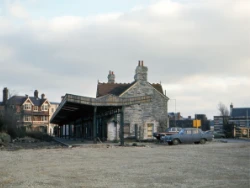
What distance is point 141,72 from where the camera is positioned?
43125 millimetres

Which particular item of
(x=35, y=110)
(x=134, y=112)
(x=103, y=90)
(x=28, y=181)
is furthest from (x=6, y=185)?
(x=35, y=110)

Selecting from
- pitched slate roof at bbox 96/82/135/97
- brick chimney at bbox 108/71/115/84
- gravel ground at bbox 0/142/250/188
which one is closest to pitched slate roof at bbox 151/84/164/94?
pitched slate roof at bbox 96/82/135/97

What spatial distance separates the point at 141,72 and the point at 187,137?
50.0ft

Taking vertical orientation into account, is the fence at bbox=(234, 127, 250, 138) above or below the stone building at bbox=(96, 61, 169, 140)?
below

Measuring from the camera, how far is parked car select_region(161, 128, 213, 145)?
29.0 metres

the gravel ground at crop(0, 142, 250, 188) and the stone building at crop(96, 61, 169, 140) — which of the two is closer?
the gravel ground at crop(0, 142, 250, 188)

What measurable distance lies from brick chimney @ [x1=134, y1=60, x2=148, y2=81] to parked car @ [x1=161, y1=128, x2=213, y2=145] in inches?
578

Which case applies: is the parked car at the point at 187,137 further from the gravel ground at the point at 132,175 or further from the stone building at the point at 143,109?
the gravel ground at the point at 132,175

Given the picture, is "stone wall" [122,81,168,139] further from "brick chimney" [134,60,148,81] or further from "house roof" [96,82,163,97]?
"house roof" [96,82,163,97]

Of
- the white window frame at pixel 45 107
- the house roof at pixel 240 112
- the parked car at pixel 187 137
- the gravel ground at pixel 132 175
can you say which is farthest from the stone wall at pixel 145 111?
the white window frame at pixel 45 107

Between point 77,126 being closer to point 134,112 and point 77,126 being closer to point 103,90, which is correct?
point 103,90

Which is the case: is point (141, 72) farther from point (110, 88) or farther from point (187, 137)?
point (187, 137)

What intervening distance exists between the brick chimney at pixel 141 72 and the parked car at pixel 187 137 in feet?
48.1

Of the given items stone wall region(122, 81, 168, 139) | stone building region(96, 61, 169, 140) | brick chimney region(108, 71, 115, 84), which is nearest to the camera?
stone building region(96, 61, 169, 140)
